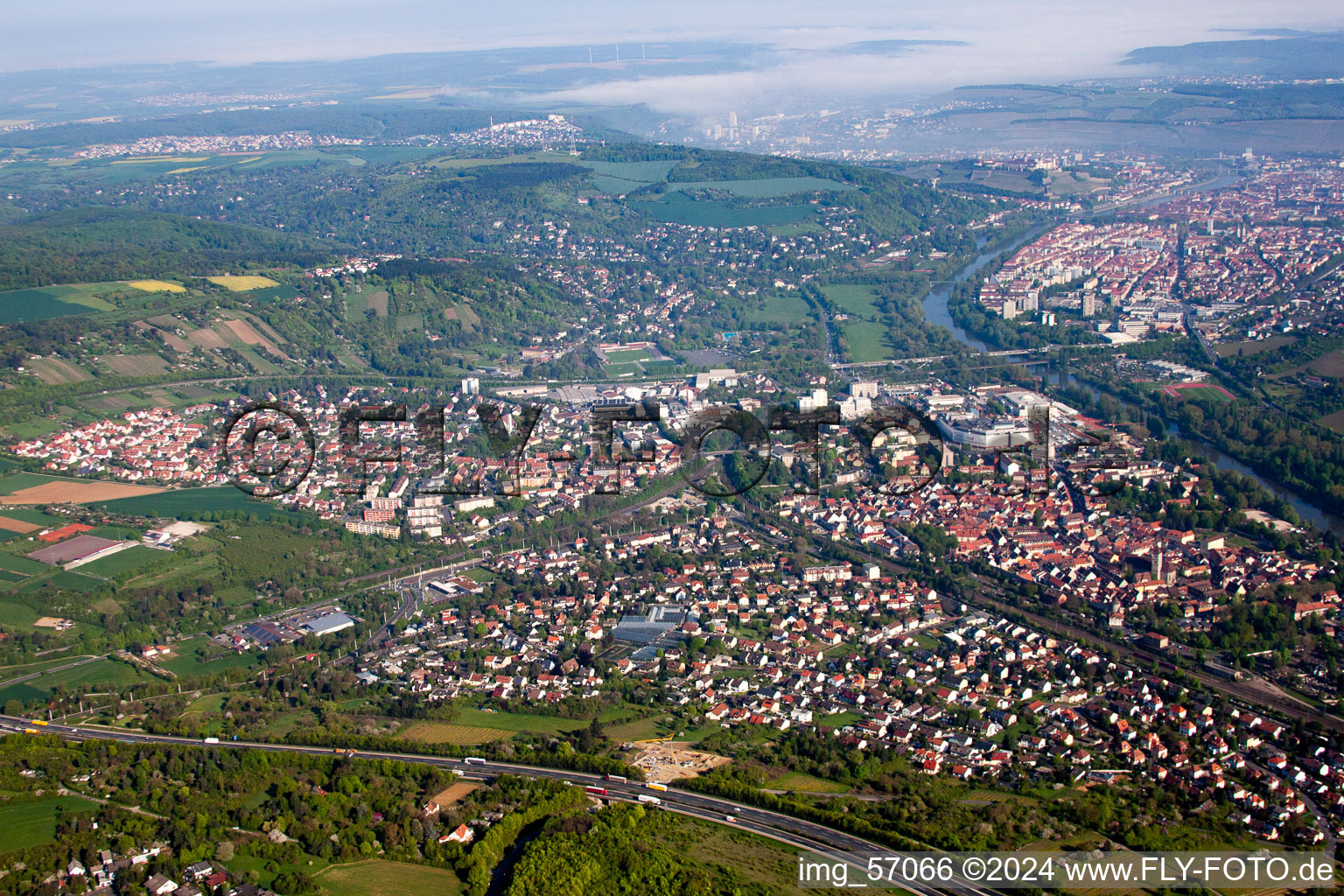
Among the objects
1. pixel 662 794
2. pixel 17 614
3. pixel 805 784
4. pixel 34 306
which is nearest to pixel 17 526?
pixel 17 614

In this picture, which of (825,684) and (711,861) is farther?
(825,684)

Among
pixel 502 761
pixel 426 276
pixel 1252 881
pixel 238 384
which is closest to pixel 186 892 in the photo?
pixel 502 761

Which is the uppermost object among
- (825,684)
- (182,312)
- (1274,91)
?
(1274,91)

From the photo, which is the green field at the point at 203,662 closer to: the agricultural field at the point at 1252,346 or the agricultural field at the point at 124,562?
the agricultural field at the point at 124,562

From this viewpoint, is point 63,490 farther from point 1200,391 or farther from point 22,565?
point 1200,391

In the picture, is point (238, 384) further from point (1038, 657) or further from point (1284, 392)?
point (1284, 392)

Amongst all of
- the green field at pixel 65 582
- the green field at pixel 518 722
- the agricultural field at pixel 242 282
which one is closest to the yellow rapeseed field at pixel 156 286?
the agricultural field at pixel 242 282
